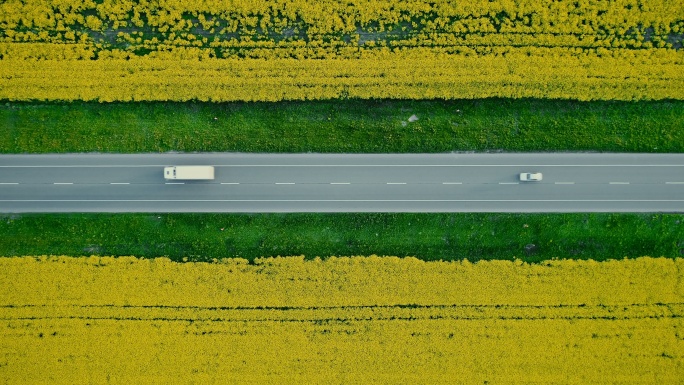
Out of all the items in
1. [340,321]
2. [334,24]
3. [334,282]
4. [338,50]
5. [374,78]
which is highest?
[334,24]

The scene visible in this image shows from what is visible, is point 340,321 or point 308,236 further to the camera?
point 308,236

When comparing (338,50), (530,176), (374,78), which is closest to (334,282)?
(374,78)

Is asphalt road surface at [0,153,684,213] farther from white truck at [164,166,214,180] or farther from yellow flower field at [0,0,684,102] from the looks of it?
yellow flower field at [0,0,684,102]

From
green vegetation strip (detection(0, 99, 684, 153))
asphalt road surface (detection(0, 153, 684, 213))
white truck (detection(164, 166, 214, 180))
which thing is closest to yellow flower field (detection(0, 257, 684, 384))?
asphalt road surface (detection(0, 153, 684, 213))

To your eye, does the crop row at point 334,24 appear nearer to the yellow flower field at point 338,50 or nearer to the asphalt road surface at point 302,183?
the yellow flower field at point 338,50

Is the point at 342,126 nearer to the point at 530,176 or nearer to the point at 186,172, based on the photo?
the point at 186,172

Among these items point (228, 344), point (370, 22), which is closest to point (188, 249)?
point (228, 344)
